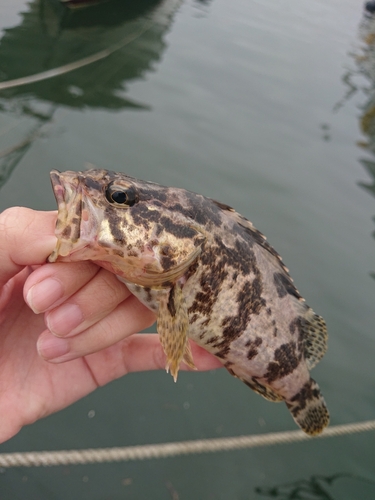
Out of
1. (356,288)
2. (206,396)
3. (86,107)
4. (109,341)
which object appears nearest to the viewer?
(109,341)

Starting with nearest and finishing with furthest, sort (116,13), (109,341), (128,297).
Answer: (109,341), (128,297), (116,13)

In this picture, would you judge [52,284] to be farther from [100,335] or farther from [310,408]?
[310,408]

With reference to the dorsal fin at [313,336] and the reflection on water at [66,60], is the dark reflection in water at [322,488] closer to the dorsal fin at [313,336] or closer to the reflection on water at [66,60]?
the dorsal fin at [313,336]

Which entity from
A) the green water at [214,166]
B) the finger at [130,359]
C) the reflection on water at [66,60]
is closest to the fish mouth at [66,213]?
the finger at [130,359]

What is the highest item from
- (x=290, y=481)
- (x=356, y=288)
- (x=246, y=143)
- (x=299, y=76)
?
(x=299, y=76)

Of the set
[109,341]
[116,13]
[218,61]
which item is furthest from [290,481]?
[116,13]

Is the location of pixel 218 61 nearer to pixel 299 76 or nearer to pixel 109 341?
pixel 299 76

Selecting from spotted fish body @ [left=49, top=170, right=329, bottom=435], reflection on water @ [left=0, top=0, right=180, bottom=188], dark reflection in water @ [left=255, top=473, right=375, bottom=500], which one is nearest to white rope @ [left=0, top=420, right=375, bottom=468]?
dark reflection in water @ [left=255, top=473, right=375, bottom=500]
